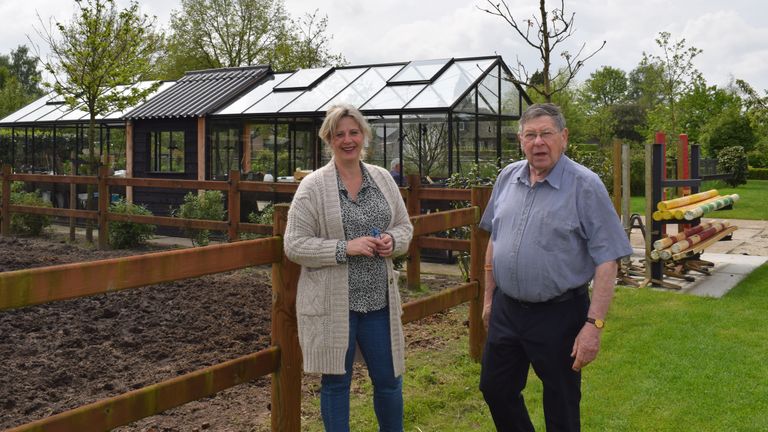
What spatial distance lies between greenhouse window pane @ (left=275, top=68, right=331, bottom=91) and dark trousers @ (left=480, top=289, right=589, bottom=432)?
1192cm

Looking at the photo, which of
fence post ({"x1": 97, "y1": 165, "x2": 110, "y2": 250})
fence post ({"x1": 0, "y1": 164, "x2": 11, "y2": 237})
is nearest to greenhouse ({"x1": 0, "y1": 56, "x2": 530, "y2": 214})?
fence post ({"x1": 0, "y1": 164, "x2": 11, "y2": 237})

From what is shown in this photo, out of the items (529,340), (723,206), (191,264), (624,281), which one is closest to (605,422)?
(529,340)

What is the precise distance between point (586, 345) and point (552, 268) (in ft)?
1.05

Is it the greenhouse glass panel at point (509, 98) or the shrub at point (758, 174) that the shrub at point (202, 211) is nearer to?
the greenhouse glass panel at point (509, 98)

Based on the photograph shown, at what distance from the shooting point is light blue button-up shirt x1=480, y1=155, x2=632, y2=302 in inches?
119

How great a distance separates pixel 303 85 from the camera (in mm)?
14789

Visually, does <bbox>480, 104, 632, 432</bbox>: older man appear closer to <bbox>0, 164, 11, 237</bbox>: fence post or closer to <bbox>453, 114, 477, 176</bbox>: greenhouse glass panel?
<bbox>453, 114, 477, 176</bbox>: greenhouse glass panel

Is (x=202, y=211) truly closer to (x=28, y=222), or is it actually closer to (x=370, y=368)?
(x=28, y=222)

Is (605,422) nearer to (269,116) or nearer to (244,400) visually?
(244,400)

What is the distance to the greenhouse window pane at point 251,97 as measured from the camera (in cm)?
1480

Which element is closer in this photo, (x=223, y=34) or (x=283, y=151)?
(x=283, y=151)

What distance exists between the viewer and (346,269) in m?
3.08

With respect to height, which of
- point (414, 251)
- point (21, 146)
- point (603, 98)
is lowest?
point (414, 251)

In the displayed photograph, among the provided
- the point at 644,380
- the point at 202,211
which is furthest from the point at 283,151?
the point at 644,380
